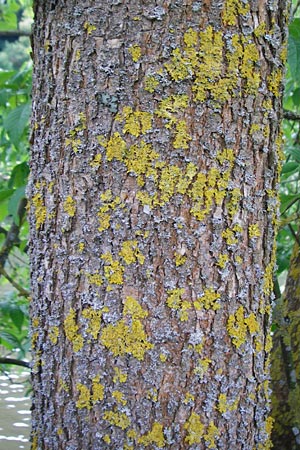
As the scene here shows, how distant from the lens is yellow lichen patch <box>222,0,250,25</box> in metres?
1.24

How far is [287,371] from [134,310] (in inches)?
37.5

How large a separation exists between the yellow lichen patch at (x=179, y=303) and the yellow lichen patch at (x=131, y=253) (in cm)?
9

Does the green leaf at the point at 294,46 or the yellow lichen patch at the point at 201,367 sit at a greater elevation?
the green leaf at the point at 294,46

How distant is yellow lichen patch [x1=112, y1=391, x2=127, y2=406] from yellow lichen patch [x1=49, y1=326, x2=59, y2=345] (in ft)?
0.57

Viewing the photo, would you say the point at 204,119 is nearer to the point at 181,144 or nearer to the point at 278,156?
the point at 181,144

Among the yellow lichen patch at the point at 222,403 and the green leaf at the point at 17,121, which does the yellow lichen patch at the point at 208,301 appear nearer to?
the yellow lichen patch at the point at 222,403

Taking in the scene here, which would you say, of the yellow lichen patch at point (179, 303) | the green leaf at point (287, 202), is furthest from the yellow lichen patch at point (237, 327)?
the green leaf at point (287, 202)

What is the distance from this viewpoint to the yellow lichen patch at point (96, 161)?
1.25 meters

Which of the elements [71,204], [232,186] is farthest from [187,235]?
[71,204]

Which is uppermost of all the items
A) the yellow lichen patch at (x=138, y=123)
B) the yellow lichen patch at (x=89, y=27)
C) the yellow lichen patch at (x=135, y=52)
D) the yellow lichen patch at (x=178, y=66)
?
the yellow lichen patch at (x=89, y=27)

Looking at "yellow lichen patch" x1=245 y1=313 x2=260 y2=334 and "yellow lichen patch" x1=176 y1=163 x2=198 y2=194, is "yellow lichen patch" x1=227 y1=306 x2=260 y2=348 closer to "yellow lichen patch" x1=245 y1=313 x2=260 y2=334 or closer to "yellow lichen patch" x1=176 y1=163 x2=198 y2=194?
"yellow lichen patch" x1=245 y1=313 x2=260 y2=334

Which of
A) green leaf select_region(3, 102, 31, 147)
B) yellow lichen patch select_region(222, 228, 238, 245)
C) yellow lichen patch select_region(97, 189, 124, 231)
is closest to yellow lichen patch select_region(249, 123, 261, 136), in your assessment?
yellow lichen patch select_region(222, 228, 238, 245)

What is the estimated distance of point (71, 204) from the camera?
1277 millimetres

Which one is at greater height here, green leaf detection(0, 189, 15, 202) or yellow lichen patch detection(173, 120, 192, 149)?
yellow lichen patch detection(173, 120, 192, 149)
